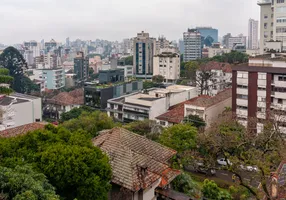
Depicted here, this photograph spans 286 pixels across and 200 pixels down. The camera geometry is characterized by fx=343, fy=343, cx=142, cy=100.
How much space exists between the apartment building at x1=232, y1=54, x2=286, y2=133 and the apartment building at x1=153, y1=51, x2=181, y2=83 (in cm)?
3212

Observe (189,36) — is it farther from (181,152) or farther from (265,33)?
(181,152)

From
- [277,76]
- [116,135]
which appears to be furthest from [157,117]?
[116,135]

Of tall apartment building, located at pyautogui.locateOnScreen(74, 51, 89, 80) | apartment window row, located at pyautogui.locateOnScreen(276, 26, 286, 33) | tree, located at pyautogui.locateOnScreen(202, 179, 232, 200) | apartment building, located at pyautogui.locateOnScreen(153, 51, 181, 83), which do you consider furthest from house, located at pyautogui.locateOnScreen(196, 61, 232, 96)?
tall apartment building, located at pyautogui.locateOnScreen(74, 51, 89, 80)

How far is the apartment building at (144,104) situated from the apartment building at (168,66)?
71.7ft

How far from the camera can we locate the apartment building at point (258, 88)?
23734mm

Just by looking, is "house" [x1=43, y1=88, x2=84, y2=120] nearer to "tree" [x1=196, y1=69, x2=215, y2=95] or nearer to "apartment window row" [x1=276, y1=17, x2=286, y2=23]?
"tree" [x1=196, y1=69, x2=215, y2=95]

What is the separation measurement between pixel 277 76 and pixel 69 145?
60.7 ft

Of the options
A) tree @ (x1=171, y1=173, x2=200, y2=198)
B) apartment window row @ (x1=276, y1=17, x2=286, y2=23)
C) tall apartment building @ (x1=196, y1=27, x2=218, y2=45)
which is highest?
tall apartment building @ (x1=196, y1=27, x2=218, y2=45)

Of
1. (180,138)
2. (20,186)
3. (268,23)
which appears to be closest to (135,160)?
(20,186)

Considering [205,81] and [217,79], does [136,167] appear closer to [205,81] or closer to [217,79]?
[205,81]

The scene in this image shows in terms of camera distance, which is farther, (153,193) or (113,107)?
(113,107)

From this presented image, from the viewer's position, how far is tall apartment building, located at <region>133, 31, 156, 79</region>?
67.4 metres

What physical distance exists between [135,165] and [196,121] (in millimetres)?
17345

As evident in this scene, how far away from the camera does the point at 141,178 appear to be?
9.85m
